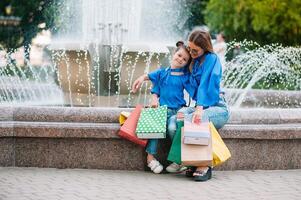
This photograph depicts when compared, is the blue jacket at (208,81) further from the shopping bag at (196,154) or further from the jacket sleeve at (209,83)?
the shopping bag at (196,154)

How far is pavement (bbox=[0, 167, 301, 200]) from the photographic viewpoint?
627 cm

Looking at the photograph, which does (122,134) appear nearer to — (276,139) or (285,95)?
(276,139)

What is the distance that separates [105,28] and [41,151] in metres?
3.58

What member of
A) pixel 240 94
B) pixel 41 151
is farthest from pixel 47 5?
pixel 41 151

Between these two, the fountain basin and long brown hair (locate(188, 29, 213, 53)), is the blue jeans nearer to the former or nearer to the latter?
the fountain basin

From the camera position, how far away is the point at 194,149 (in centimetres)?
682

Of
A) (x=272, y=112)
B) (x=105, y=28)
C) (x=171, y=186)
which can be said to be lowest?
(x=171, y=186)

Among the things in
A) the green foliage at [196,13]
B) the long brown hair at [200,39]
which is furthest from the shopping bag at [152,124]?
the green foliage at [196,13]

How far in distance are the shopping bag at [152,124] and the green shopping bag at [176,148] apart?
0.39 feet

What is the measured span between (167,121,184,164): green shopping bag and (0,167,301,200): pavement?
7.9 inches

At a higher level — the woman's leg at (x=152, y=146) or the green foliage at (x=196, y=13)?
the green foliage at (x=196, y=13)

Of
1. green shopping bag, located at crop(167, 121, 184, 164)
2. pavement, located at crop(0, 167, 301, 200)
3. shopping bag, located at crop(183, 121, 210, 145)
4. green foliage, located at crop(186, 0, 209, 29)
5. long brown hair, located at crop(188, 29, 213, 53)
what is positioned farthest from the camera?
green foliage, located at crop(186, 0, 209, 29)

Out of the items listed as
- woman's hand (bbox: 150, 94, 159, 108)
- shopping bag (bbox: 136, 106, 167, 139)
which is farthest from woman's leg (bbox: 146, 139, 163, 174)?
woman's hand (bbox: 150, 94, 159, 108)

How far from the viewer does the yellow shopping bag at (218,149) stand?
22.6 ft
